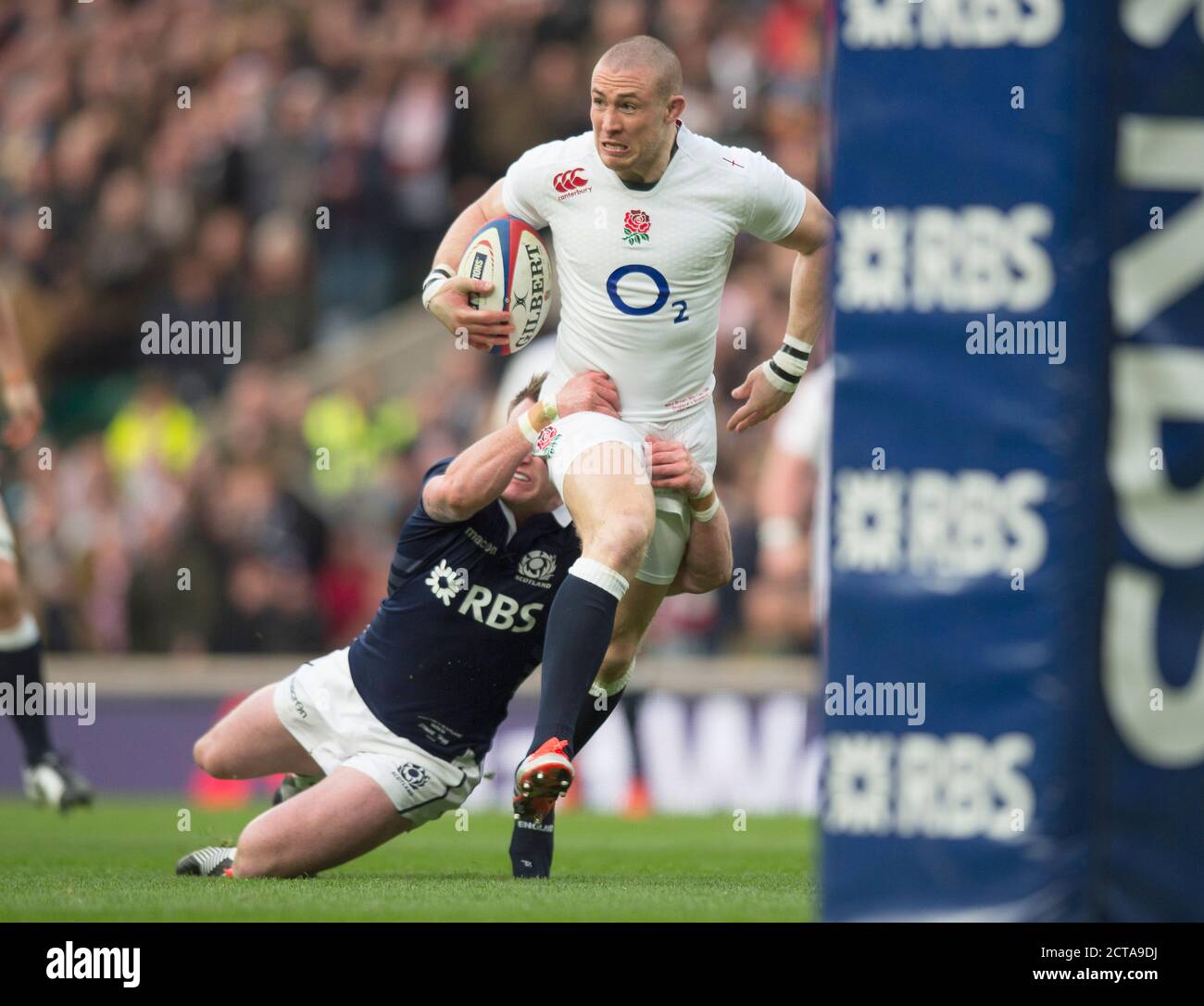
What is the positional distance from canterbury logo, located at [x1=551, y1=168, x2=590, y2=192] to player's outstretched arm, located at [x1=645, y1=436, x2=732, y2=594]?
0.92 metres

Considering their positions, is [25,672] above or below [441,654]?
below

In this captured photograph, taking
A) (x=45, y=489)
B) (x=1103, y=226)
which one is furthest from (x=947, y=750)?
(x=45, y=489)

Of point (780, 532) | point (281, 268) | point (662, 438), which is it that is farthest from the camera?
point (281, 268)

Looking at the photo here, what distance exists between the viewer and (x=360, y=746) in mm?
6664

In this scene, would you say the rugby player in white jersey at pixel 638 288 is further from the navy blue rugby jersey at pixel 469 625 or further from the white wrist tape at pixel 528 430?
the navy blue rugby jersey at pixel 469 625

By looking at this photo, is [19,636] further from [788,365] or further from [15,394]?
[788,365]

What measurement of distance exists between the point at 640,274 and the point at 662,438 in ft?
1.90

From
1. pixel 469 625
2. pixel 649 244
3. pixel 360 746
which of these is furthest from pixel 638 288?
pixel 360 746

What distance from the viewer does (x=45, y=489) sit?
50.9 ft

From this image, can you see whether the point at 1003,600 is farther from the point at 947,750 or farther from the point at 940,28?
the point at 940,28

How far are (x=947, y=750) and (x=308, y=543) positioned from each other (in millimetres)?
10264

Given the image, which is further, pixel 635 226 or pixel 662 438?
pixel 662 438

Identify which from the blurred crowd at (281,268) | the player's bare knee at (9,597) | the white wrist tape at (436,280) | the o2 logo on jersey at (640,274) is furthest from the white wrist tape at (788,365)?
the blurred crowd at (281,268)
